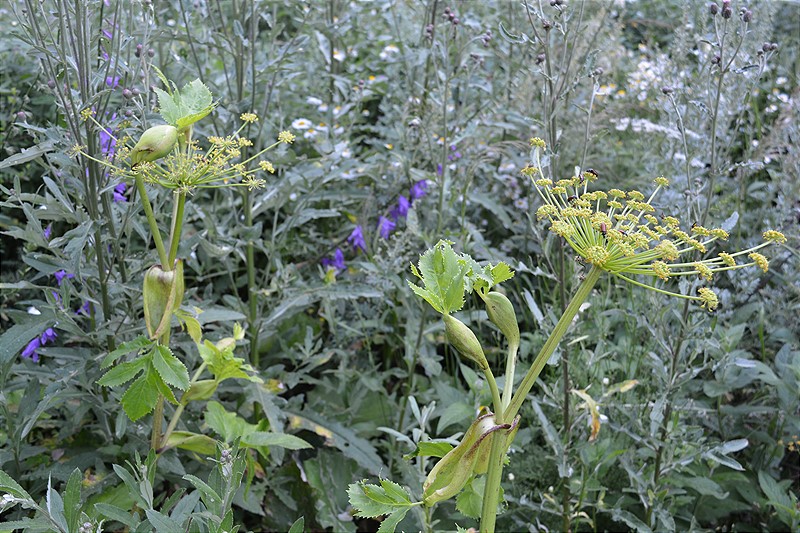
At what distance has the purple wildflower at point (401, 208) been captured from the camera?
3320mm

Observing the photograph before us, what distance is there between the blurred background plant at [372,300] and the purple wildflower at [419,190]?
0.01m

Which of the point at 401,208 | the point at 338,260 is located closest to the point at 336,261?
the point at 338,260

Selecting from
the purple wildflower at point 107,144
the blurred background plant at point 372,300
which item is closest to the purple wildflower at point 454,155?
the blurred background plant at point 372,300

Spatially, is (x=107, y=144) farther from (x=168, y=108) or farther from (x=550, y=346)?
(x=550, y=346)

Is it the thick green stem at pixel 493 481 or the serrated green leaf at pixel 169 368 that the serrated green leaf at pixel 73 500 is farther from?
the thick green stem at pixel 493 481

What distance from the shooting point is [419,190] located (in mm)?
3250

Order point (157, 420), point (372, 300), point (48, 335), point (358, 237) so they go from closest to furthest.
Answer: point (157, 420), point (48, 335), point (372, 300), point (358, 237)

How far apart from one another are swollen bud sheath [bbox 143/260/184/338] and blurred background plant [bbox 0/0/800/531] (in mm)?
315

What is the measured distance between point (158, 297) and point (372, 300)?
1.45 meters

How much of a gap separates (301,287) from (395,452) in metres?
0.64

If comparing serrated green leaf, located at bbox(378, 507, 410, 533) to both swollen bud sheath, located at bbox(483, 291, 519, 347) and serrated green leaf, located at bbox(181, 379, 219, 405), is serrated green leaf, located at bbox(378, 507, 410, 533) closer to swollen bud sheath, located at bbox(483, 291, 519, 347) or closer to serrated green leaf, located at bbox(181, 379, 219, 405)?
swollen bud sheath, located at bbox(483, 291, 519, 347)

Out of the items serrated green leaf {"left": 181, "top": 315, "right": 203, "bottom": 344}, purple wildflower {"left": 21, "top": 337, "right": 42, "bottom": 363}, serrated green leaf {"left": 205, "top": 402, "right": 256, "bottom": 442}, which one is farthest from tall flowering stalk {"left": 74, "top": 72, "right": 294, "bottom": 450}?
purple wildflower {"left": 21, "top": 337, "right": 42, "bottom": 363}

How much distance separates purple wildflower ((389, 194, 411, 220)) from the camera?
3320 mm

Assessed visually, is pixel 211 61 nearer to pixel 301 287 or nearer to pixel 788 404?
pixel 301 287
